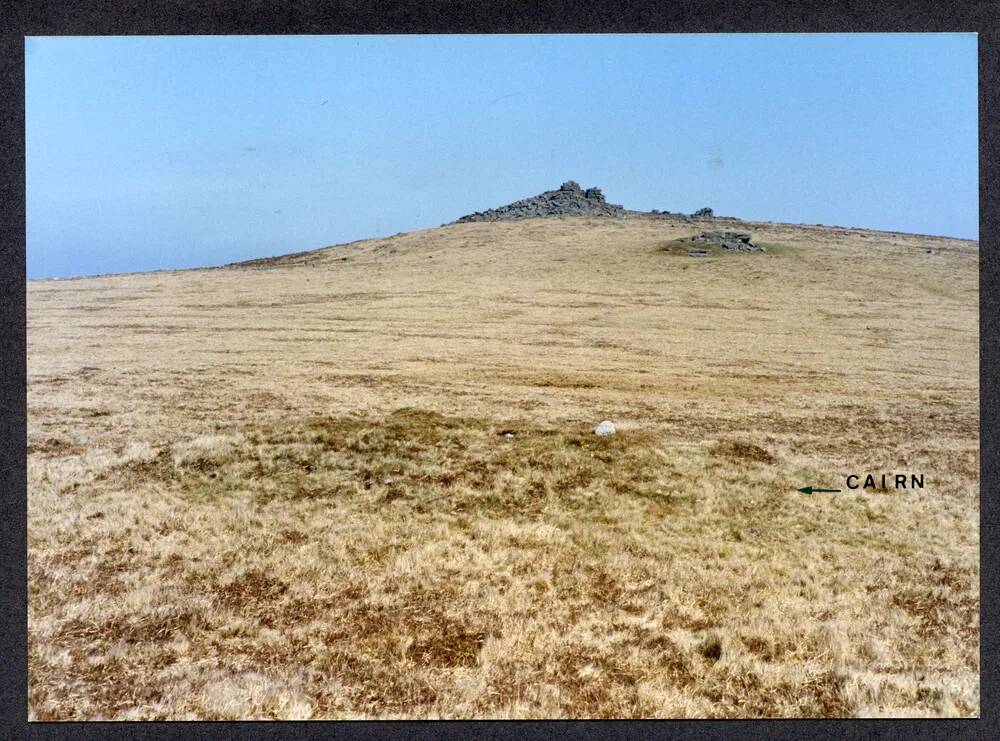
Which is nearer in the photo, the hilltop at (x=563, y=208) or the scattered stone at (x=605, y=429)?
the scattered stone at (x=605, y=429)

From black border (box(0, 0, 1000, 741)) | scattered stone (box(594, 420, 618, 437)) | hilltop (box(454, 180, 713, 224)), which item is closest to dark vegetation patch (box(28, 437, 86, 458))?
black border (box(0, 0, 1000, 741))

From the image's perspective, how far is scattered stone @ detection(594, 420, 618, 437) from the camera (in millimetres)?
7707

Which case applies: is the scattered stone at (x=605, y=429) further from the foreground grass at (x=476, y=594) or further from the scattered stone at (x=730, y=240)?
the scattered stone at (x=730, y=240)

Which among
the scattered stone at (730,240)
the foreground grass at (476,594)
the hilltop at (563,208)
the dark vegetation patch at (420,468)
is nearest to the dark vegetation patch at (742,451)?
the foreground grass at (476,594)

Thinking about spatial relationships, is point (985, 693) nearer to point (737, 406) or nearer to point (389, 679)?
point (389, 679)

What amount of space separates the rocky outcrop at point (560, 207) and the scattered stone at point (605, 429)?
4106cm

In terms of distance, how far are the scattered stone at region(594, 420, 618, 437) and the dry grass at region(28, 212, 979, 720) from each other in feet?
1.13

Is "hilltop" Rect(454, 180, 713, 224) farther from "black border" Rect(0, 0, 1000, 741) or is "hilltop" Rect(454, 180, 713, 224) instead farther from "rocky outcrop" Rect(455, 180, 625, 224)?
"black border" Rect(0, 0, 1000, 741)

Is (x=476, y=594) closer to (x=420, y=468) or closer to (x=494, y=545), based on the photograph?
(x=494, y=545)

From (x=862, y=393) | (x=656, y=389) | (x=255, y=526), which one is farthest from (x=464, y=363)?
(x=255, y=526)

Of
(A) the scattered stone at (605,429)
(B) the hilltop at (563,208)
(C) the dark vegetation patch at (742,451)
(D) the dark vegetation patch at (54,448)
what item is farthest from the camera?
(B) the hilltop at (563,208)

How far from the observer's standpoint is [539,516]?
5621mm

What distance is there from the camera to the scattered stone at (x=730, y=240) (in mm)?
32531

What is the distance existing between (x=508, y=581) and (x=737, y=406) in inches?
250
